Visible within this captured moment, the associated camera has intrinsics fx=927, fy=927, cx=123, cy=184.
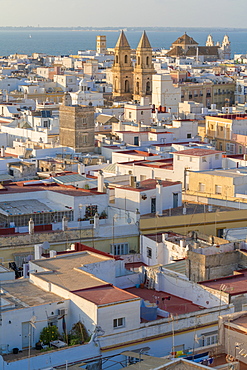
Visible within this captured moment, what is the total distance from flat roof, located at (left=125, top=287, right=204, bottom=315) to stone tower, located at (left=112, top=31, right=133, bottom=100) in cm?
4909

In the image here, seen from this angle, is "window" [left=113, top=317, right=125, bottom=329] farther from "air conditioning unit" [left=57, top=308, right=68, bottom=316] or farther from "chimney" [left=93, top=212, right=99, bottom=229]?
"chimney" [left=93, top=212, right=99, bottom=229]

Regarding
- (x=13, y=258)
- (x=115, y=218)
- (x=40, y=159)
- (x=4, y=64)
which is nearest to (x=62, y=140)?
(x=40, y=159)

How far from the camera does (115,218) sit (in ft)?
88.4

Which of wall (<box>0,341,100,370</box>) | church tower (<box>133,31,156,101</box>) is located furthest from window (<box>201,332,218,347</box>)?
church tower (<box>133,31,156,101</box>)

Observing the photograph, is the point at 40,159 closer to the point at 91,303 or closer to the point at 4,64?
the point at 91,303

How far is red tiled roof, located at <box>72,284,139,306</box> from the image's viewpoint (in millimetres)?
17047

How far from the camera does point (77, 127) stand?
40.5 metres

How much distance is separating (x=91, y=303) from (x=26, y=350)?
4.75ft

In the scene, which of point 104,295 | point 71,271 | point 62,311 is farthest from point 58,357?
point 71,271

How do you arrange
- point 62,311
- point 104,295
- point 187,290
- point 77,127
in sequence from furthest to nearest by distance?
point 77,127 < point 187,290 < point 104,295 < point 62,311

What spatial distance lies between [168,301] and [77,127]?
71.2 feet

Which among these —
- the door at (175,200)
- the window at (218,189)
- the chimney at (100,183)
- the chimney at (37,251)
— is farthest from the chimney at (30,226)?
the window at (218,189)

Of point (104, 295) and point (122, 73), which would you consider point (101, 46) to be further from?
point (104, 295)

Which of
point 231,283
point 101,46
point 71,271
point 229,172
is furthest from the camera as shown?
point 101,46
